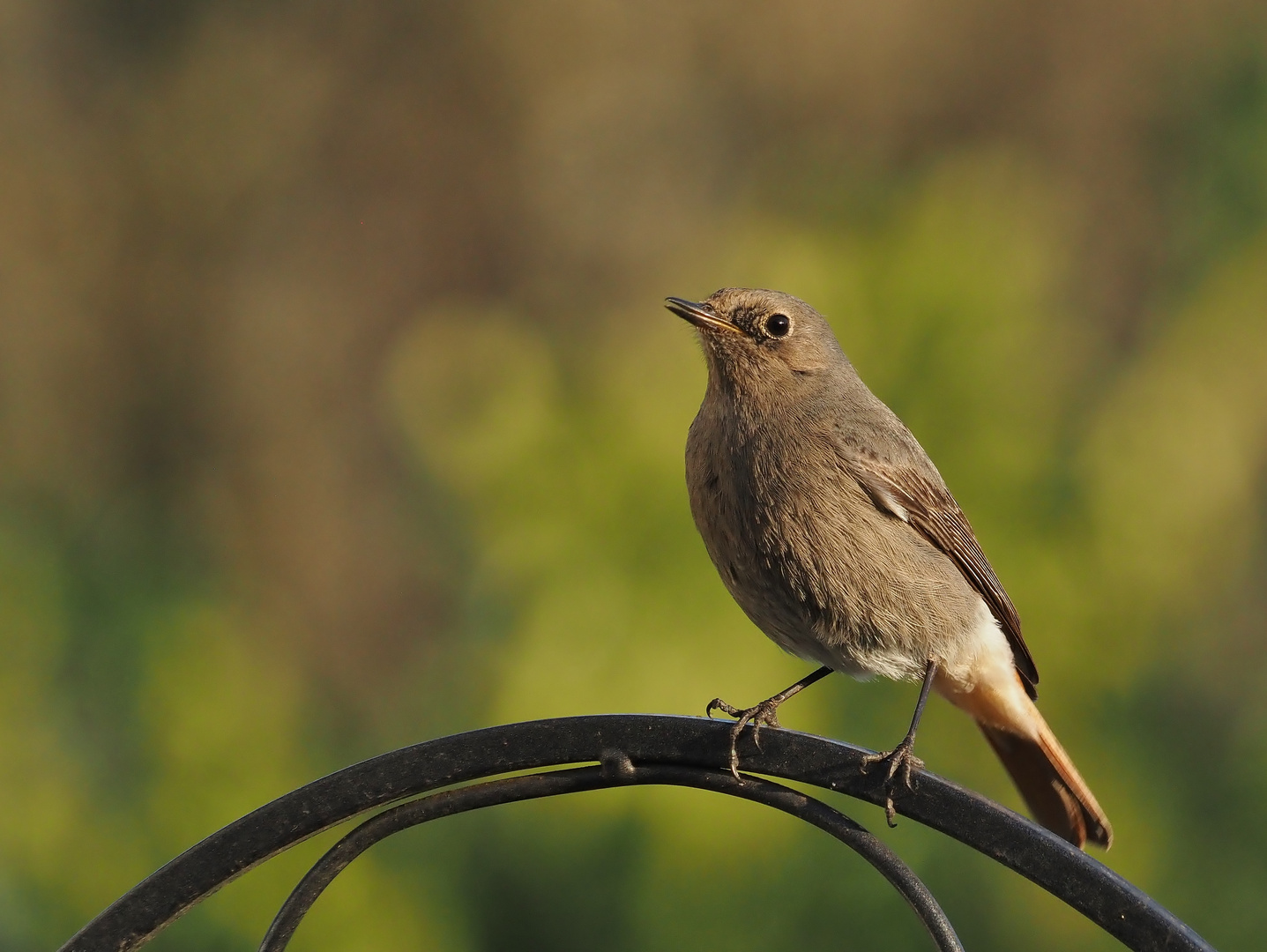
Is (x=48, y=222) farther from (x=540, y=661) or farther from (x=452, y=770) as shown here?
(x=452, y=770)

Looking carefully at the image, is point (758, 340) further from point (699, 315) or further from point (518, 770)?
point (518, 770)

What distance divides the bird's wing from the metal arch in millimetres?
1148

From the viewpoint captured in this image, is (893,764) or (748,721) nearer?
(893,764)

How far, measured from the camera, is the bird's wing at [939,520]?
3.08m

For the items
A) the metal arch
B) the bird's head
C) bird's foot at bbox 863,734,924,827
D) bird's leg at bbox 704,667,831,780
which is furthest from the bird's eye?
the metal arch

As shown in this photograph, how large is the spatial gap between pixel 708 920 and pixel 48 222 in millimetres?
5505

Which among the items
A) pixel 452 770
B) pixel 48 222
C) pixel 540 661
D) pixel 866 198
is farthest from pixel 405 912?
pixel 48 222

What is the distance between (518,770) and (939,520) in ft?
5.08

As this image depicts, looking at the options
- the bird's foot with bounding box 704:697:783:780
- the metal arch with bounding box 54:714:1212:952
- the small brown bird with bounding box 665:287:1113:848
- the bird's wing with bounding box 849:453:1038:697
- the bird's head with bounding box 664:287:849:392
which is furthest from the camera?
the bird's head with bounding box 664:287:849:392

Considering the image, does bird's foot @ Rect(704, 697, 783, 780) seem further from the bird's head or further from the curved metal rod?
the bird's head

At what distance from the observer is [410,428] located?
15.5ft

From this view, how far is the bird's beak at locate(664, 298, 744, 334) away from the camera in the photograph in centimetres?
318

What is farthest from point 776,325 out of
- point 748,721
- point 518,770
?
point 518,770

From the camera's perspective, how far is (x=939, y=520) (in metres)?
3.19
